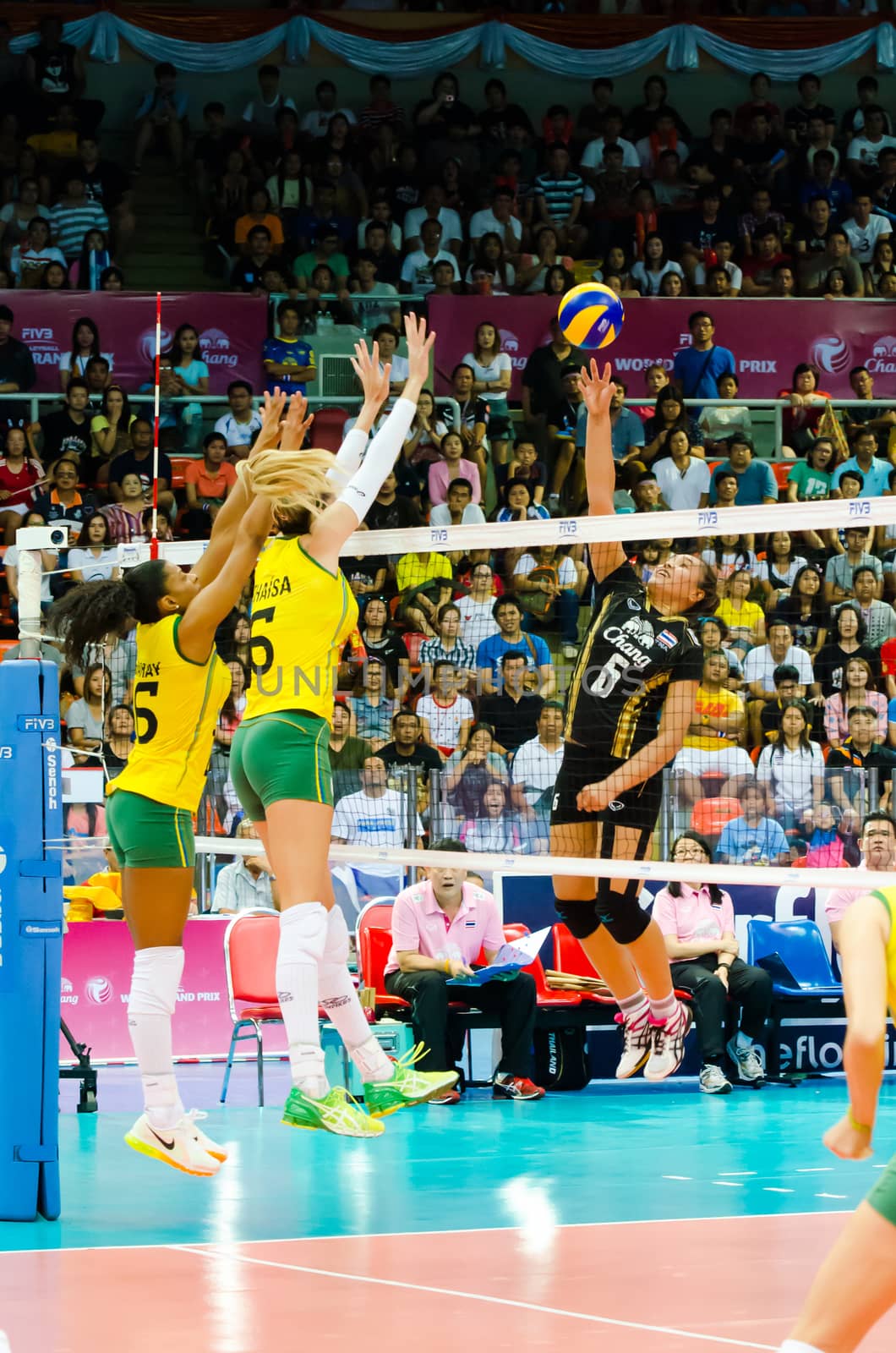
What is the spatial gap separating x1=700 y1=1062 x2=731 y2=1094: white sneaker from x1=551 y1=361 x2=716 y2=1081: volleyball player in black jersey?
136 inches

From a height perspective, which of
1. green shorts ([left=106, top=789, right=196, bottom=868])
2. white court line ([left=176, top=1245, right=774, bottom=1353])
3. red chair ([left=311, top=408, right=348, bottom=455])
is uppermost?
red chair ([left=311, top=408, right=348, bottom=455])

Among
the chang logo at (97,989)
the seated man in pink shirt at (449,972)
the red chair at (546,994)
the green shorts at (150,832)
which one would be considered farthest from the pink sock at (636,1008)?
the chang logo at (97,989)

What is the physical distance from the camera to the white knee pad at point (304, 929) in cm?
750

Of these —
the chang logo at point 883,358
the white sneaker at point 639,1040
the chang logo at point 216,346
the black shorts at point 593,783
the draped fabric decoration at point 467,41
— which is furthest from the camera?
the draped fabric decoration at point 467,41

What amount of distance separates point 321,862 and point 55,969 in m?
1.52

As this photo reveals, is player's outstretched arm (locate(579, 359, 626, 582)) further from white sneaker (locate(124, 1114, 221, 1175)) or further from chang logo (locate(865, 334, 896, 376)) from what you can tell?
chang logo (locate(865, 334, 896, 376))

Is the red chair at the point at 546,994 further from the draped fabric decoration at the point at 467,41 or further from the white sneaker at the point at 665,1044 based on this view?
the draped fabric decoration at the point at 467,41

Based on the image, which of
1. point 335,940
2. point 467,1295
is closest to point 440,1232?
point 467,1295

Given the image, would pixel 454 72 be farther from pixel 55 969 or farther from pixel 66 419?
pixel 55 969

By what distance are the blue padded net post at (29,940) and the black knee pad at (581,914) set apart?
2.32 m

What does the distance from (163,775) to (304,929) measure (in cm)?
102

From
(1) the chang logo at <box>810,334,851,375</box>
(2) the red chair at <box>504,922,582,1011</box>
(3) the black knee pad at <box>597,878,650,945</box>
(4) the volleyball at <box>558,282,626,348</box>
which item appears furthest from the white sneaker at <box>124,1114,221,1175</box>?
(1) the chang logo at <box>810,334,851,375</box>

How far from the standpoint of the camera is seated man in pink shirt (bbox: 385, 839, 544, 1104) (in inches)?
469

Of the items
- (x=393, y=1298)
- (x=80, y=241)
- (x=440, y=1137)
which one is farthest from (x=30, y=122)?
(x=393, y=1298)
